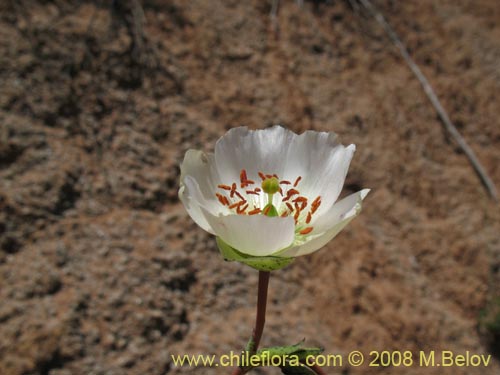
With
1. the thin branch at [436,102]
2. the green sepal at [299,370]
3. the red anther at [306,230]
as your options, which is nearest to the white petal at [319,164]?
the red anther at [306,230]

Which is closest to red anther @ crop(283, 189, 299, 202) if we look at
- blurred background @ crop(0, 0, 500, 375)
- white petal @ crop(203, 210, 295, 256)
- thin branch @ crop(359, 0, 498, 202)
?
white petal @ crop(203, 210, 295, 256)

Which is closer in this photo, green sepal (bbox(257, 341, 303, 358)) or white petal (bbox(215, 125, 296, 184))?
green sepal (bbox(257, 341, 303, 358))

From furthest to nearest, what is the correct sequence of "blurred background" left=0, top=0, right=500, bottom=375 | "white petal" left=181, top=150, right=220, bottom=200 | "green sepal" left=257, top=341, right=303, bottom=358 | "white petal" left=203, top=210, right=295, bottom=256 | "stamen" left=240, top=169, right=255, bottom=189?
"blurred background" left=0, top=0, right=500, bottom=375
"stamen" left=240, top=169, right=255, bottom=189
"white petal" left=181, top=150, right=220, bottom=200
"green sepal" left=257, top=341, right=303, bottom=358
"white petal" left=203, top=210, right=295, bottom=256

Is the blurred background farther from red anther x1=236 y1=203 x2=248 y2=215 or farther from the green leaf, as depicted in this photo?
the green leaf

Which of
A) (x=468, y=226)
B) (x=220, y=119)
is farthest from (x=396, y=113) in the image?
(x=220, y=119)

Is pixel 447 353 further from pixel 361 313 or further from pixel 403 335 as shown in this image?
pixel 361 313

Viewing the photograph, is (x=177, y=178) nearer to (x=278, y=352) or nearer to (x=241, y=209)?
(x=241, y=209)
